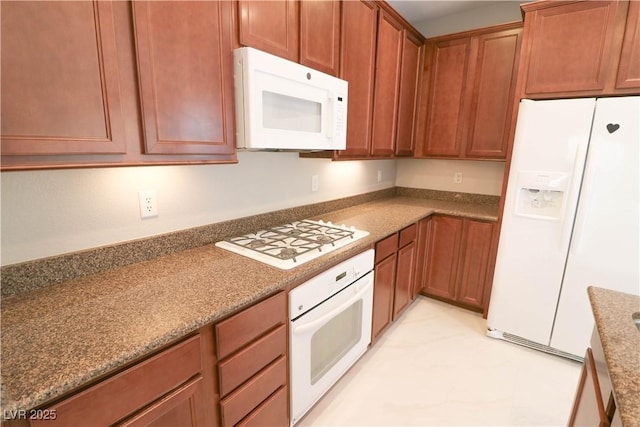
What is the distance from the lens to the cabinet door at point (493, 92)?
2.35 metres

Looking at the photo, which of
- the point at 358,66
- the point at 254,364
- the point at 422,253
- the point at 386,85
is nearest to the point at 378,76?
the point at 386,85

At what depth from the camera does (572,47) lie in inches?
72.8

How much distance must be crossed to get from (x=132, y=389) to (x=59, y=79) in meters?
0.85

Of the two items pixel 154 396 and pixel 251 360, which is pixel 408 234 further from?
pixel 154 396

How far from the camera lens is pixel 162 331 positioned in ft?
2.76

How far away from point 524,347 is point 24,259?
2.92m

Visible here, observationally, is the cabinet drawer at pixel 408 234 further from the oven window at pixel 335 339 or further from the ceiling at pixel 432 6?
the ceiling at pixel 432 6

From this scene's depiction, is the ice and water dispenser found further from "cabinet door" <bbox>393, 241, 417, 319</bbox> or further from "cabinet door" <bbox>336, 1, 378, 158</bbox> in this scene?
"cabinet door" <bbox>336, 1, 378, 158</bbox>

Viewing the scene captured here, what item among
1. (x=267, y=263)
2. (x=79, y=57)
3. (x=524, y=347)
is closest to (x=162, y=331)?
(x=267, y=263)

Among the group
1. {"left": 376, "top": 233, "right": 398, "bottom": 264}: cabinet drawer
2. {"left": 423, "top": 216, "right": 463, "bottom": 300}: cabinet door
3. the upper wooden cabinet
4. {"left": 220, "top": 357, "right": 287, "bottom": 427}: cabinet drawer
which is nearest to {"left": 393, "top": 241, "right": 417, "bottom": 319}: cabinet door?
{"left": 376, "top": 233, "right": 398, "bottom": 264}: cabinet drawer

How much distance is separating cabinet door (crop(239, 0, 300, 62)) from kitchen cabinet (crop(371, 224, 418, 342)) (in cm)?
121

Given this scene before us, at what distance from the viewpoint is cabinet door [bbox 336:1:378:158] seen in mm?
1852

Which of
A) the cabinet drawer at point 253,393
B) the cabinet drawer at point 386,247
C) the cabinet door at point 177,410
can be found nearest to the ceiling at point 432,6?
the cabinet drawer at point 386,247

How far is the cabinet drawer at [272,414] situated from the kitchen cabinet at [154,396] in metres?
0.21
